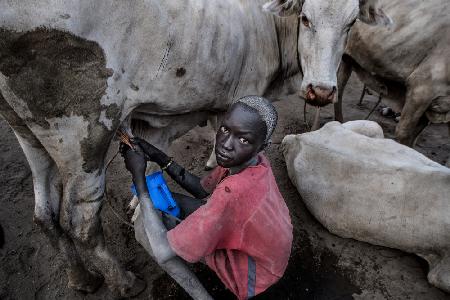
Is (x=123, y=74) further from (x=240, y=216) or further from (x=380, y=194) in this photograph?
(x=380, y=194)

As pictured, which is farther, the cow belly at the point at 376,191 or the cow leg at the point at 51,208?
the cow belly at the point at 376,191

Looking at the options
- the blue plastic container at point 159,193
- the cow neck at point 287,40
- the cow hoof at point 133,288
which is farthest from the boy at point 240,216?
the cow neck at point 287,40

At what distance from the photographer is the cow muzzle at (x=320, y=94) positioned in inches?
110

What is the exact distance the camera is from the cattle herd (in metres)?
1.83

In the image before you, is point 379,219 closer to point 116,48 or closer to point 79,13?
point 116,48

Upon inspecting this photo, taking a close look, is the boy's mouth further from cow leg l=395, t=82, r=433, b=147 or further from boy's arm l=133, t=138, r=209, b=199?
cow leg l=395, t=82, r=433, b=147

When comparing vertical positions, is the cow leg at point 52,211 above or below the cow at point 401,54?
below

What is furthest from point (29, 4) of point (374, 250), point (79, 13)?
point (374, 250)

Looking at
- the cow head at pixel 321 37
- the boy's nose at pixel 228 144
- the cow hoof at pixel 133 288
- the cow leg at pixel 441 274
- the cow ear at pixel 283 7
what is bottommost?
the cow leg at pixel 441 274

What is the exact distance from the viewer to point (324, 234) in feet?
11.2

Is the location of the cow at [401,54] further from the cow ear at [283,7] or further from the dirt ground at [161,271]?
the dirt ground at [161,271]

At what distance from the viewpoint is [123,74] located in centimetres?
208

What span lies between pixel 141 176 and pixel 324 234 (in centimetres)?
204

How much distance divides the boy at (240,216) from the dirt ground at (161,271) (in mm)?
866
